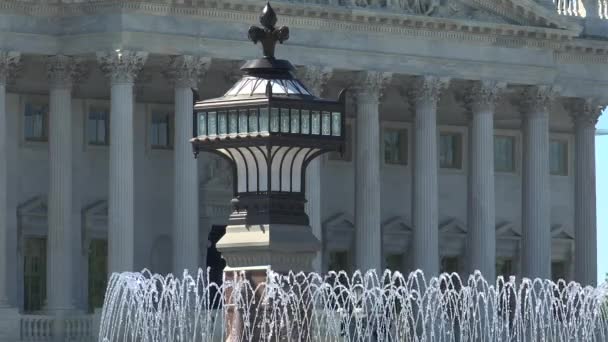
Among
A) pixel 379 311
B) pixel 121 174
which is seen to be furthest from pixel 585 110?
pixel 121 174

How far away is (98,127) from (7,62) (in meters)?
8.87

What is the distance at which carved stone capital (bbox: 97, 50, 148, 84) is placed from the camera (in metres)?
74.4

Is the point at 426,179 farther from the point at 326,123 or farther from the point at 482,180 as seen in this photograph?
the point at 326,123

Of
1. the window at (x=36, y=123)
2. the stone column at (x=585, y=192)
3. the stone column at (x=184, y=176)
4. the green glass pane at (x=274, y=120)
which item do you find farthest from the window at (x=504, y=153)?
the green glass pane at (x=274, y=120)

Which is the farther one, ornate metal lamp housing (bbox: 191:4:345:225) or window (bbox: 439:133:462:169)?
window (bbox: 439:133:462:169)

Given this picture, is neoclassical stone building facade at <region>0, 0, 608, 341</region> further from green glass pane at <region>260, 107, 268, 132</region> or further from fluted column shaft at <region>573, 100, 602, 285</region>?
green glass pane at <region>260, 107, 268, 132</region>

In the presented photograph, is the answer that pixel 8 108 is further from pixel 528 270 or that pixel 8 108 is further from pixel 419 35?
pixel 528 270

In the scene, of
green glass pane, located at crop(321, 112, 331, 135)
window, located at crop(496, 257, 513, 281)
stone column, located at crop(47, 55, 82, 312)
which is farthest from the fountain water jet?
green glass pane, located at crop(321, 112, 331, 135)

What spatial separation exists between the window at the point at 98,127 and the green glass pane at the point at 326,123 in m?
55.1

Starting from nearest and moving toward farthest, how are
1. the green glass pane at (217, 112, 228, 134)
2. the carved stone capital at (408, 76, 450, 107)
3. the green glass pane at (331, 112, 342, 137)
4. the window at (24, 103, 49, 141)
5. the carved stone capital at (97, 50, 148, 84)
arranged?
the green glass pane at (217, 112, 228, 134)
the green glass pane at (331, 112, 342, 137)
the carved stone capital at (97, 50, 148, 84)
the window at (24, 103, 49, 141)
the carved stone capital at (408, 76, 450, 107)

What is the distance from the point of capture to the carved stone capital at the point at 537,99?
3391 inches

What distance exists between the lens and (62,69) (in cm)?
7594

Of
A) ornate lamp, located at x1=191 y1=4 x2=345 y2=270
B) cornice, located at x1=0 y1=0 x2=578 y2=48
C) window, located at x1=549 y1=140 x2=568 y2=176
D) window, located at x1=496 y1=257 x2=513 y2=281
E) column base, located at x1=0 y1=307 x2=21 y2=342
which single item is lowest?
column base, located at x1=0 y1=307 x2=21 y2=342

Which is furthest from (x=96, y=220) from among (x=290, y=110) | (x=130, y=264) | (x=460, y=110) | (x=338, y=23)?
(x=290, y=110)
